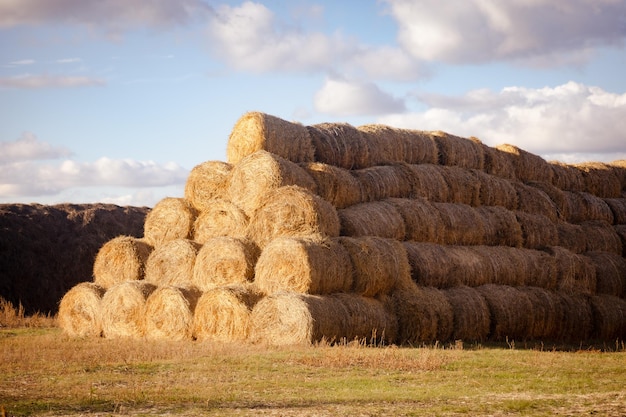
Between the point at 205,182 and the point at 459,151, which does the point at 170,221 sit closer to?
the point at 205,182

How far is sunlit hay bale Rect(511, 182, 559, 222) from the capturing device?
82.7 ft

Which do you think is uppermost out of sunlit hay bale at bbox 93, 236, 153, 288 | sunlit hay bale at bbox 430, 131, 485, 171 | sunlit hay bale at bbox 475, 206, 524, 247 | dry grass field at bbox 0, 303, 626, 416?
sunlit hay bale at bbox 430, 131, 485, 171

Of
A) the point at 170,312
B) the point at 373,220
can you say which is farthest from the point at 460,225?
the point at 170,312

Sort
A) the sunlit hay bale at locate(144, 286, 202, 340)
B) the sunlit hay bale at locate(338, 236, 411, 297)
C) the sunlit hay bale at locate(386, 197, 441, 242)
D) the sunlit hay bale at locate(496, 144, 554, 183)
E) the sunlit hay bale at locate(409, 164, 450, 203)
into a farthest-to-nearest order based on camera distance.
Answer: the sunlit hay bale at locate(496, 144, 554, 183), the sunlit hay bale at locate(409, 164, 450, 203), the sunlit hay bale at locate(386, 197, 441, 242), the sunlit hay bale at locate(338, 236, 411, 297), the sunlit hay bale at locate(144, 286, 202, 340)

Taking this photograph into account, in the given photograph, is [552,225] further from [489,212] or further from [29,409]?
[29,409]

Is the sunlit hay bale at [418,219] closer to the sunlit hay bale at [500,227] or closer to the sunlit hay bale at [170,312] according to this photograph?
the sunlit hay bale at [500,227]

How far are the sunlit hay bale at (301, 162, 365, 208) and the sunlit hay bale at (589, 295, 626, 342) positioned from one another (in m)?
7.87

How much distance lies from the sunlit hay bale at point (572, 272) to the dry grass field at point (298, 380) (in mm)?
7836

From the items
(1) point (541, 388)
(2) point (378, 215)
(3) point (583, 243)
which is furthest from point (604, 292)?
(1) point (541, 388)

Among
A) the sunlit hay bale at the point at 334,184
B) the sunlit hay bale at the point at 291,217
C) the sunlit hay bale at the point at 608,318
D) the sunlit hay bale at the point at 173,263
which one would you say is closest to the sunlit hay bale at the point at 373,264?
the sunlit hay bale at the point at 291,217

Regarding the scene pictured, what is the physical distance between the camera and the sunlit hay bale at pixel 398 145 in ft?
71.9

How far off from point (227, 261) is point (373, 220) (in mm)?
3501

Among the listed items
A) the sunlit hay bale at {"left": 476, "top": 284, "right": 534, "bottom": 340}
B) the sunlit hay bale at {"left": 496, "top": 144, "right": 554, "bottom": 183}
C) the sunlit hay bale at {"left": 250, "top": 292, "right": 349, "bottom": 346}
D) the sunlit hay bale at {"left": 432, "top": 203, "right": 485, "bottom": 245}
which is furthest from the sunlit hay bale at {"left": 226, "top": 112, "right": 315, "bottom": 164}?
the sunlit hay bale at {"left": 496, "top": 144, "right": 554, "bottom": 183}

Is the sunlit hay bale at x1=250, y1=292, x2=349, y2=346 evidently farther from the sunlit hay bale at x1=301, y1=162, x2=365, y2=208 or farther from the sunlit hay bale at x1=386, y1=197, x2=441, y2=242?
the sunlit hay bale at x1=386, y1=197, x2=441, y2=242
